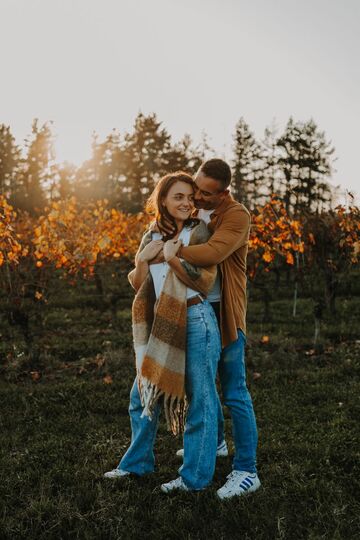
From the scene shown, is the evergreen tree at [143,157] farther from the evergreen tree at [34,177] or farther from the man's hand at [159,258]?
the man's hand at [159,258]

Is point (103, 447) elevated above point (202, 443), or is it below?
below

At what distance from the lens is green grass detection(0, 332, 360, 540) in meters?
2.62

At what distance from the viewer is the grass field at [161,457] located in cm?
262

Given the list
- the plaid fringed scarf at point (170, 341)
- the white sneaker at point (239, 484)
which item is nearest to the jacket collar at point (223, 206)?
the plaid fringed scarf at point (170, 341)

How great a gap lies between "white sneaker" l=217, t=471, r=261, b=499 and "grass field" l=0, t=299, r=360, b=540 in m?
0.06

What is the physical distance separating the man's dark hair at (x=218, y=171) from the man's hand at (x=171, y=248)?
467mm

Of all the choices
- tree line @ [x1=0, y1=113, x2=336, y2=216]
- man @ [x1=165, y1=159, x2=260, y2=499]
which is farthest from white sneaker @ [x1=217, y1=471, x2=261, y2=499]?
tree line @ [x1=0, y1=113, x2=336, y2=216]

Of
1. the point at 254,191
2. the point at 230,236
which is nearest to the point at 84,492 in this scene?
the point at 230,236

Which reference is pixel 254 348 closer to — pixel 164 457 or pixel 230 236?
pixel 164 457

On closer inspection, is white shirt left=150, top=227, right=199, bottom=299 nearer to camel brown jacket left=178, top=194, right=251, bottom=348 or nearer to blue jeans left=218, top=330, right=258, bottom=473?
camel brown jacket left=178, top=194, right=251, bottom=348

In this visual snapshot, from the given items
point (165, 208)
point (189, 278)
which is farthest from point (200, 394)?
point (165, 208)

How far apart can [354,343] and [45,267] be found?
492cm

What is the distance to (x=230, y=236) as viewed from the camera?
2.80m

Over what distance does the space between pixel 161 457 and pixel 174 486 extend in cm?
61
